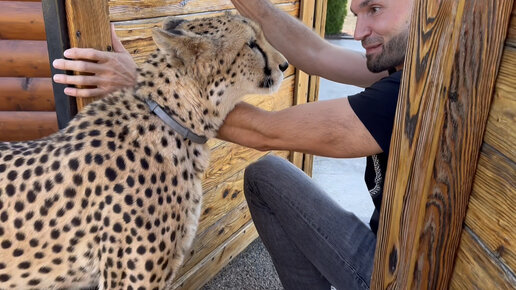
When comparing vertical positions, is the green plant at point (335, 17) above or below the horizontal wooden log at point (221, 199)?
below

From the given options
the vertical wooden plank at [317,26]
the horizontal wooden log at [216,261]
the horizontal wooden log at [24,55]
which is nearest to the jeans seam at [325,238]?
the horizontal wooden log at [216,261]

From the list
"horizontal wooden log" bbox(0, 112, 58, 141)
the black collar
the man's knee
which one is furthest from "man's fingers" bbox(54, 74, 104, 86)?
"horizontal wooden log" bbox(0, 112, 58, 141)

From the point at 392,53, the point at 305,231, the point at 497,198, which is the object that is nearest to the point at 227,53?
the point at 392,53

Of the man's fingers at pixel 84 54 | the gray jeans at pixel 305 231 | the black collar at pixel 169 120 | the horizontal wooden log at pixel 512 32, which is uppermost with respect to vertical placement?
the horizontal wooden log at pixel 512 32

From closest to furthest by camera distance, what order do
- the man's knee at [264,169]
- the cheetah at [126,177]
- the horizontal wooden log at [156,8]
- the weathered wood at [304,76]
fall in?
the cheetah at [126,177] → the horizontal wooden log at [156,8] → the man's knee at [264,169] → the weathered wood at [304,76]

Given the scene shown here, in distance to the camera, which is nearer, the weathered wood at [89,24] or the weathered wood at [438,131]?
the weathered wood at [438,131]

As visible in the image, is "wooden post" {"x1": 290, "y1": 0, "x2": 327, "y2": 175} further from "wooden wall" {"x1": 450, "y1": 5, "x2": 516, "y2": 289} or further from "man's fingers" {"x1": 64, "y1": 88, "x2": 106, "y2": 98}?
"wooden wall" {"x1": 450, "y1": 5, "x2": 516, "y2": 289}

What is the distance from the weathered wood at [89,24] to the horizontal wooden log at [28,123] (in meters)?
1.28

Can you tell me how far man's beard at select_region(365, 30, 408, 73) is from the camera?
5.28 feet

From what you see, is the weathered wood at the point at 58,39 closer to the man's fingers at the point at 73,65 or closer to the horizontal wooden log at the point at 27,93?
the man's fingers at the point at 73,65

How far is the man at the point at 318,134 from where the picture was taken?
1396 mm

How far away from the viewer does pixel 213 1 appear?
78.7 inches

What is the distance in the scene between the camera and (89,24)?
1.35 meters

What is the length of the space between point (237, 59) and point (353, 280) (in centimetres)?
84
